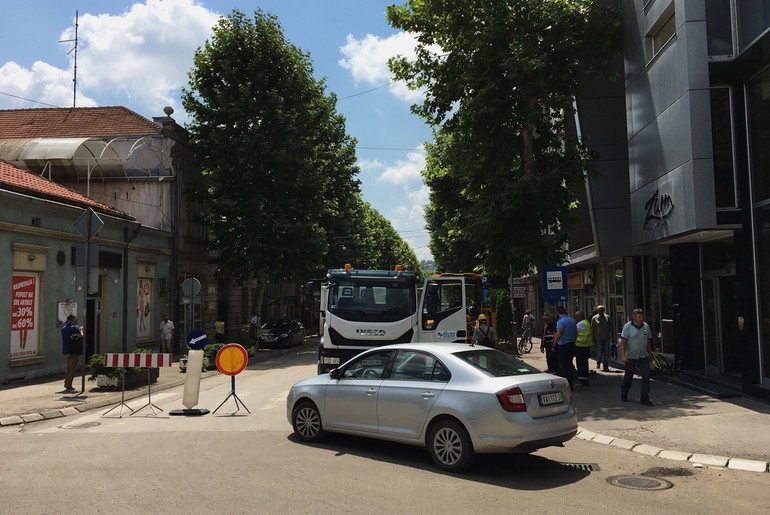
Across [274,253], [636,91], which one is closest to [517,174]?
[636,91]

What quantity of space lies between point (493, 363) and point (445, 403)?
87 centimetres

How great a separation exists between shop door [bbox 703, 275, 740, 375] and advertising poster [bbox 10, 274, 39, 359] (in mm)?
18235

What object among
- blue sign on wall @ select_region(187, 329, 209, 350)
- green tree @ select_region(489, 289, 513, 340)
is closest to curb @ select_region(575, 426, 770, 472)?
blue sign on wall @ select_region(187, 329, 209, 350)

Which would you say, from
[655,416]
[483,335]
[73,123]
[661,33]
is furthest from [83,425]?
[73,123]

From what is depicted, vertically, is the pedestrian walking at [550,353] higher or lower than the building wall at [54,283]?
lower

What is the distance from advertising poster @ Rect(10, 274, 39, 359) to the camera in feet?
54.9

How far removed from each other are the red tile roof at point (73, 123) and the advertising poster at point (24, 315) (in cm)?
1338

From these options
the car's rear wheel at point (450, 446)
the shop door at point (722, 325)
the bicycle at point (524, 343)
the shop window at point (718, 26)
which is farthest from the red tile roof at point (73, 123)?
the car's rear wheel at point (450, 446)

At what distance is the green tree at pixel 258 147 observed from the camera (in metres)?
28.3

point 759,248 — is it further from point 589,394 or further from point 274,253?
point 274,253

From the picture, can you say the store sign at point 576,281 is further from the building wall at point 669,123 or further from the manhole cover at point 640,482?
the manhole cover at point 640,482

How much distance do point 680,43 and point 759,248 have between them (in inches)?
173

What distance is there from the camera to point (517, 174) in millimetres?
17438

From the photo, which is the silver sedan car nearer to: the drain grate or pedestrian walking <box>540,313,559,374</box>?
the drain grate
